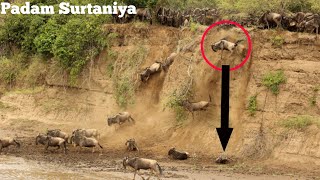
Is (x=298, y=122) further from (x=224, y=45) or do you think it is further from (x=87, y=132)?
(x=87, y=132)

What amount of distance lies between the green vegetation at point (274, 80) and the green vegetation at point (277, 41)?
3.67 ft

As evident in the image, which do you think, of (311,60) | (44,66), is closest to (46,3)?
(44,66)

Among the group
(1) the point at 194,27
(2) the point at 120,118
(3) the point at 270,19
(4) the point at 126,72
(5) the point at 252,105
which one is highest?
(3) the point at 270,19

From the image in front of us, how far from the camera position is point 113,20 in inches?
1303

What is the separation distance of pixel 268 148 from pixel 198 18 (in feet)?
26.5

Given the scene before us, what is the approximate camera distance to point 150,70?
2916cm

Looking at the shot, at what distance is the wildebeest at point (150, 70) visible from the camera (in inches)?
1147

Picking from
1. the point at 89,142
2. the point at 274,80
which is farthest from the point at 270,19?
the point at 89,142

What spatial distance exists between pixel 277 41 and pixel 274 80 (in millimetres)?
1641

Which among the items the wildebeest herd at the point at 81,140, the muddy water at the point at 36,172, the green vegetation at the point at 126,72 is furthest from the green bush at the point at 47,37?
the muddy water at the point at 36,172

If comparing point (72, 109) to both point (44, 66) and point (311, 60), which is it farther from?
point (311, 60)

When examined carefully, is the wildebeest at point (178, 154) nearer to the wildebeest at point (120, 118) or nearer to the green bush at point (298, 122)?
the green bush at point (298, 122)

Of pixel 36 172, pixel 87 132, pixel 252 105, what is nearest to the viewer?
pixel 36 172

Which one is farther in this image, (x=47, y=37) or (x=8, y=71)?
(x=8, y=71)
